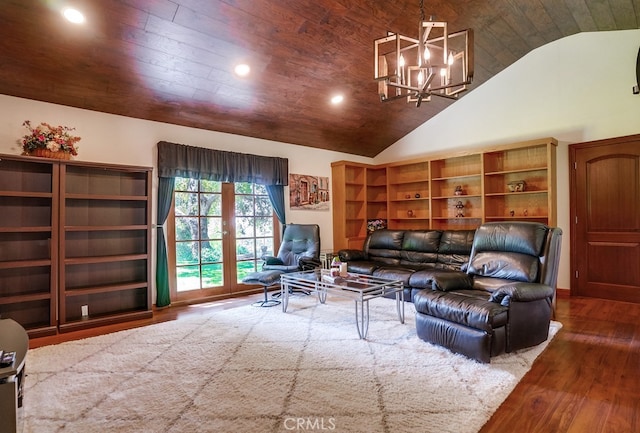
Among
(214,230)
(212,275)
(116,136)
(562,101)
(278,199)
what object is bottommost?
(212,275)

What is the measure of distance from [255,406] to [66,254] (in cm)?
301

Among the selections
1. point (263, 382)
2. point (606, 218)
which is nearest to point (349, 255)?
point (263, 382)

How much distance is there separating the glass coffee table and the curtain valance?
1.78 meters

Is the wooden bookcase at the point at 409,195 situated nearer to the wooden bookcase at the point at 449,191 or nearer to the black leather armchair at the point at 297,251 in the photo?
the wooden bookcase at the point at 449,191

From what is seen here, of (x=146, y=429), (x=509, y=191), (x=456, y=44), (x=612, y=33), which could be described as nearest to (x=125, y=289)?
(x=146, y=429)

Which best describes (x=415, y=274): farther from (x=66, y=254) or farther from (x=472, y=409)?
(x=66, y=254)

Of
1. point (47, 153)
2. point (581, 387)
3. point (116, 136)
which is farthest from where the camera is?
point (116, 136)

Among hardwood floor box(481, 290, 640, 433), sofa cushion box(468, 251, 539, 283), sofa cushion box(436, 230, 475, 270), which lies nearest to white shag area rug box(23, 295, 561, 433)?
hardwood floor box(481, 290, 640, 433)

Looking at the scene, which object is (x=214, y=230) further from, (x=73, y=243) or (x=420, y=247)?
(x=420, y=247)

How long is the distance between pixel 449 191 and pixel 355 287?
3.44 meters

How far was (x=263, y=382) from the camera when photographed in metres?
2.30

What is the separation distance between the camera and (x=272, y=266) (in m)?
4.82

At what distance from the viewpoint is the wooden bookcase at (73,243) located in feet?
11.1

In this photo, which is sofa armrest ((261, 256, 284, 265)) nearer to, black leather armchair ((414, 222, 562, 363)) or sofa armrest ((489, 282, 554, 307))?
black leather armchair ((414, 222, 562, 363))
